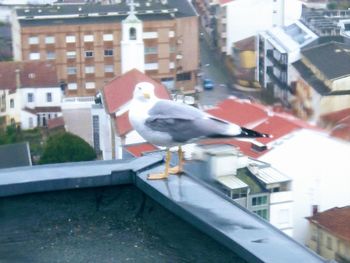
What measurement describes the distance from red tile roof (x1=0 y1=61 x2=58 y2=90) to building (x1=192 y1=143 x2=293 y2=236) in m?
5.82

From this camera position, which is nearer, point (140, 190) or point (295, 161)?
point (140, 190)

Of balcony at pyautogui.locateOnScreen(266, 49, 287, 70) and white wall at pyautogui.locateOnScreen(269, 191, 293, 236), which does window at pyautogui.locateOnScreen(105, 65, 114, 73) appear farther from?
white wall at pyautogui.locateOnScreen(269, 191, 293, 236)

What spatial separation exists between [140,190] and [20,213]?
13cm

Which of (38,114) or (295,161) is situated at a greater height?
(295,161)

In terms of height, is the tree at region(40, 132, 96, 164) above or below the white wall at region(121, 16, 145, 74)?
below

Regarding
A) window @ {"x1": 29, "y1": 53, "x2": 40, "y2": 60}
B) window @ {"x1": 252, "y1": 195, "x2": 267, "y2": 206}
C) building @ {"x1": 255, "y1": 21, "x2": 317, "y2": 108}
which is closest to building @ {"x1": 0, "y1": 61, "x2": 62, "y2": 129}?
window @ {"x1": 29, "y1": 53, "x2": 40, "y2": 60}

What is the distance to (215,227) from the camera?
0.93m

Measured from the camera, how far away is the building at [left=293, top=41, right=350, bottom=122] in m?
1.82

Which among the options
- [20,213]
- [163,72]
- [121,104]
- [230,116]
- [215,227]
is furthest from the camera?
[163,72]

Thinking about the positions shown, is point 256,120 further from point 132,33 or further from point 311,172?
point 132,33

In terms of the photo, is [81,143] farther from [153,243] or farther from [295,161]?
[153,243]

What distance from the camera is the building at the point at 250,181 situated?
3.93ft

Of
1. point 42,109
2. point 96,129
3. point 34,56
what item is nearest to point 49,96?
point 42,109

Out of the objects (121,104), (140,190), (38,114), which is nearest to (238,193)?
(140,190)
